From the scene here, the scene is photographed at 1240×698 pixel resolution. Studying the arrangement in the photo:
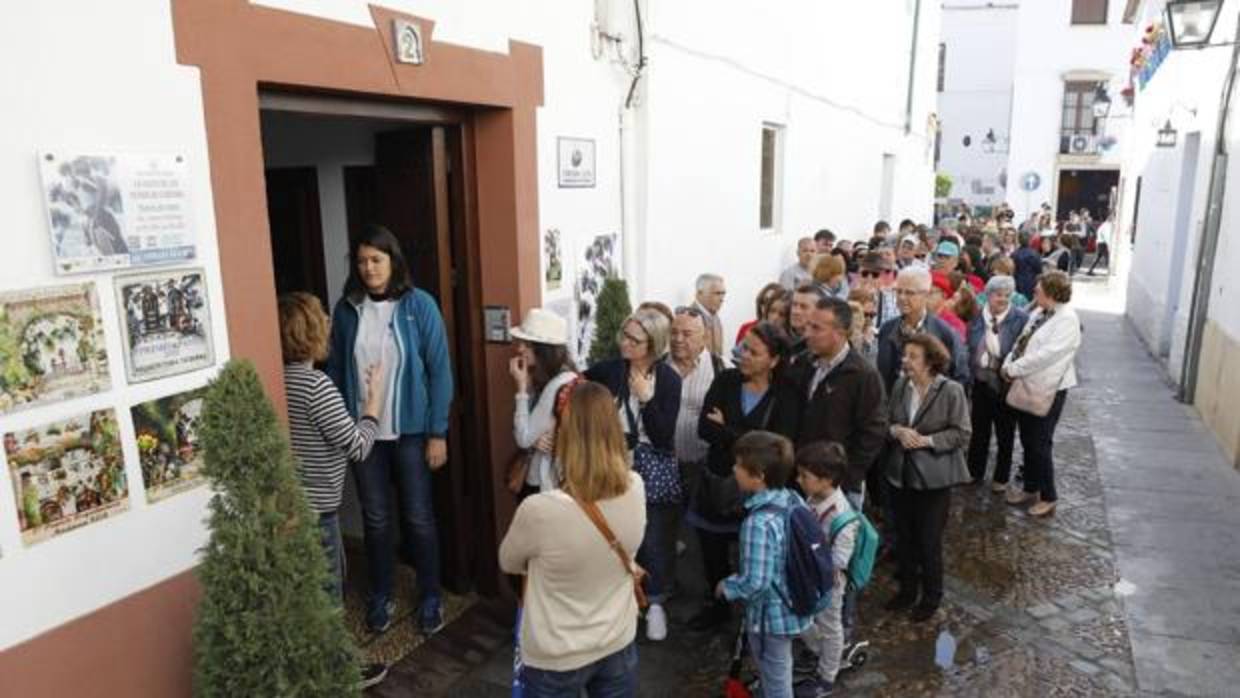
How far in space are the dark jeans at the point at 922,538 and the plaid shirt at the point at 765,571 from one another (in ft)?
4.92

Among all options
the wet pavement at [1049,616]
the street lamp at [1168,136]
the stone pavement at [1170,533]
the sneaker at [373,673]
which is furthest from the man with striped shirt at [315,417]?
the street lamp at [1168,136]

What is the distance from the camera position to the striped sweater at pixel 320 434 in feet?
12.8

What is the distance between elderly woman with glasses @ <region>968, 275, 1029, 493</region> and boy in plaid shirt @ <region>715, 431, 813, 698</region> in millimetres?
3649

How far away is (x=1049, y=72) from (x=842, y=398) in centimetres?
3193

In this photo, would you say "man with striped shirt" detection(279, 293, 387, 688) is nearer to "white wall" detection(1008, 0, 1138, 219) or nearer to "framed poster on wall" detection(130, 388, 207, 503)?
"framed poster on wall" detection(130, 388, 207, 503)

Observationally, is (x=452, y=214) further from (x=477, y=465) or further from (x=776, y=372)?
(x=776, y=372)

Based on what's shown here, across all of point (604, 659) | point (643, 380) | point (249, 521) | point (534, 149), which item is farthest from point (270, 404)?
point (534, 149)

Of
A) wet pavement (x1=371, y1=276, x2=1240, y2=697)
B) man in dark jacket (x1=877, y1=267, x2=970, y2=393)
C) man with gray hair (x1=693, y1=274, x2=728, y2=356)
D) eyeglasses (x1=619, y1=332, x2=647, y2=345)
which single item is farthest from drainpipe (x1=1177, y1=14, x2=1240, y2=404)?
eyeglasses (x1=619, y1=332, x2=647, y2=345)

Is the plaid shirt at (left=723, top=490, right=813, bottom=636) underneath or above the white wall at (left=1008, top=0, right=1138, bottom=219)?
underneath

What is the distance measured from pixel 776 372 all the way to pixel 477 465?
177cm

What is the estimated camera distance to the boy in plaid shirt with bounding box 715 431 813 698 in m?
3.65

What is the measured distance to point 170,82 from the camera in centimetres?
304

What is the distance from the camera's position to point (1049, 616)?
5168mm

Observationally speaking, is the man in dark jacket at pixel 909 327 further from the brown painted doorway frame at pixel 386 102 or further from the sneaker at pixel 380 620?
the sneaker at pixel 380 620
